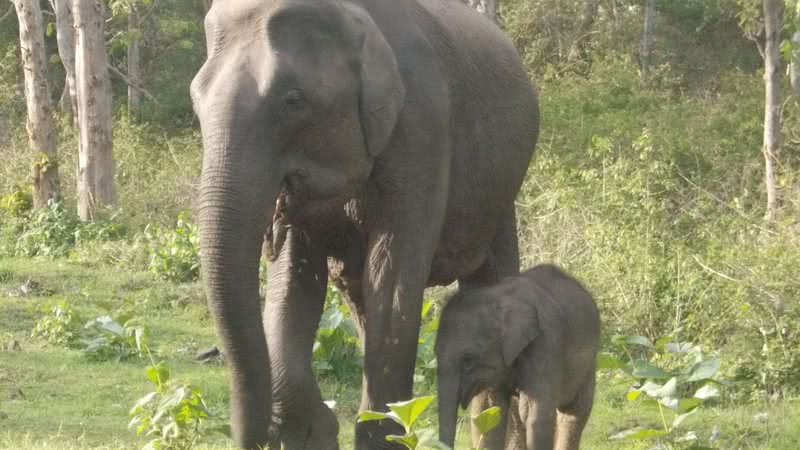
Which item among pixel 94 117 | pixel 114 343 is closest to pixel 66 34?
pixel 94 117

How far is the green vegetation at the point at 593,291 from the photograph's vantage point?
28.6 feet

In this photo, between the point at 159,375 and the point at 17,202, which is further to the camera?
the point at 17,202

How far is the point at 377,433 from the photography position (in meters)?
6.52

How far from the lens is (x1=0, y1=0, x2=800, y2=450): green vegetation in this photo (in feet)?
28.6

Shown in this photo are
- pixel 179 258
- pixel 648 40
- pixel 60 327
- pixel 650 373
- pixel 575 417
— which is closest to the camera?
pixel 575 417

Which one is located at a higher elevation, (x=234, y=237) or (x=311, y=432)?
(x=234, y=237)

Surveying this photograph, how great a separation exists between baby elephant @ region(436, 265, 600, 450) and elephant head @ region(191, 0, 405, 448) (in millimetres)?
905

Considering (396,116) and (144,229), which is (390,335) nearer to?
(396,116)

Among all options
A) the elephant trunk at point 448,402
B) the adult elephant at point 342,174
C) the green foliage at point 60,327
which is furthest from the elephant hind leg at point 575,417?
the green foliage at point 60,327

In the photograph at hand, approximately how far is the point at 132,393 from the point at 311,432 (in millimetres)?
3944

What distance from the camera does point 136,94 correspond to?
37.5 metres

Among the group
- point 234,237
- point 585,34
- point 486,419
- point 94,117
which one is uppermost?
point 234,237

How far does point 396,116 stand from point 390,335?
38.2 inches

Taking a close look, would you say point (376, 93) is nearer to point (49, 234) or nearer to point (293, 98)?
point (293, 98)
